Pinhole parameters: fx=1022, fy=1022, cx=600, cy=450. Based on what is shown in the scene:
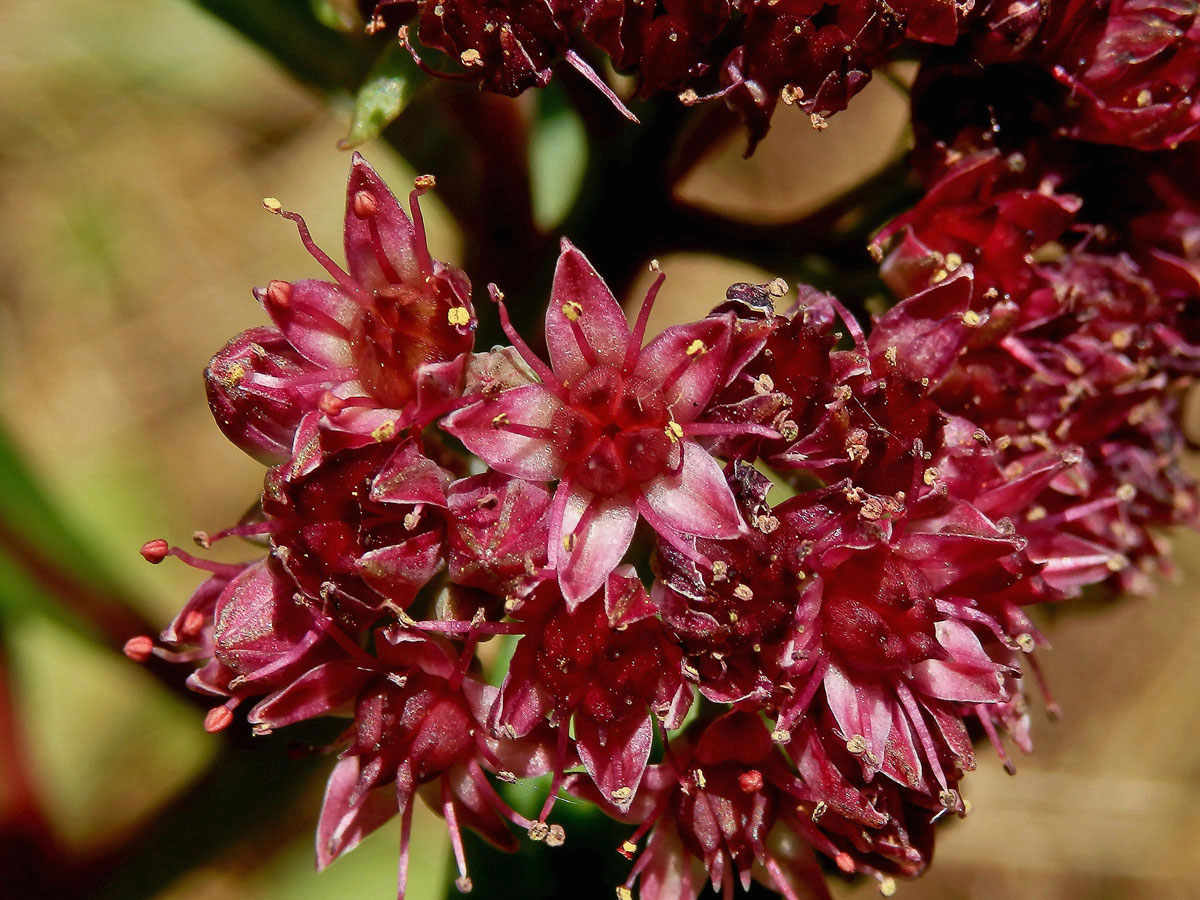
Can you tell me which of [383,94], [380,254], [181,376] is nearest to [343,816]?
[380,254]

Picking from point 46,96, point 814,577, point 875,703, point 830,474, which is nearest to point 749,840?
point 875,703

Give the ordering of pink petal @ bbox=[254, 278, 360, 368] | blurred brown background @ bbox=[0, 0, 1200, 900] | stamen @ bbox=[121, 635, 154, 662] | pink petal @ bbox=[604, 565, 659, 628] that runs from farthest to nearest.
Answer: blurred brown background @ bbox=[0, 0, 1200, 900], stamen @ bbox=[121, 635, 154, 662], pink petal @ bbox=[254, 278, 360, 368], pink petal @ bbox=[604, 565, 659, 628]

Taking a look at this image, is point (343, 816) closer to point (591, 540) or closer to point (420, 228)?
point (591, 540)

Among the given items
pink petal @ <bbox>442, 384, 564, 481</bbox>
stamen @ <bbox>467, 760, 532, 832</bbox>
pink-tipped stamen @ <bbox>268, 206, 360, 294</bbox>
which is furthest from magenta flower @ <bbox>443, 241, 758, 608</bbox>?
stamen @ <bbox>467, 760, 532, 832</bbox>

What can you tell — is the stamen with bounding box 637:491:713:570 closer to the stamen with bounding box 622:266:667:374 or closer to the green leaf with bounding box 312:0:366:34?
the stamen with bounding box 622:266:667:374

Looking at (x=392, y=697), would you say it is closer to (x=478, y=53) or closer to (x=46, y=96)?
(x=478, y=53)

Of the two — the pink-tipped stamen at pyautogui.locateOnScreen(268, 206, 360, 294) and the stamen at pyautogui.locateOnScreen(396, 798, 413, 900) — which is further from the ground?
the pink-tipped stamen at pyautogui.locateOnScreen(268, 206, 360, 294)

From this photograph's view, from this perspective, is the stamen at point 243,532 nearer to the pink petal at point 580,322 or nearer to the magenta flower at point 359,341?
the magenta flower at point 359,341

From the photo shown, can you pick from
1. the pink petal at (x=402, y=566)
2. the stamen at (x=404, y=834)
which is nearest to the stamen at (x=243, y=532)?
the pink petal at (x=402, y=566)
